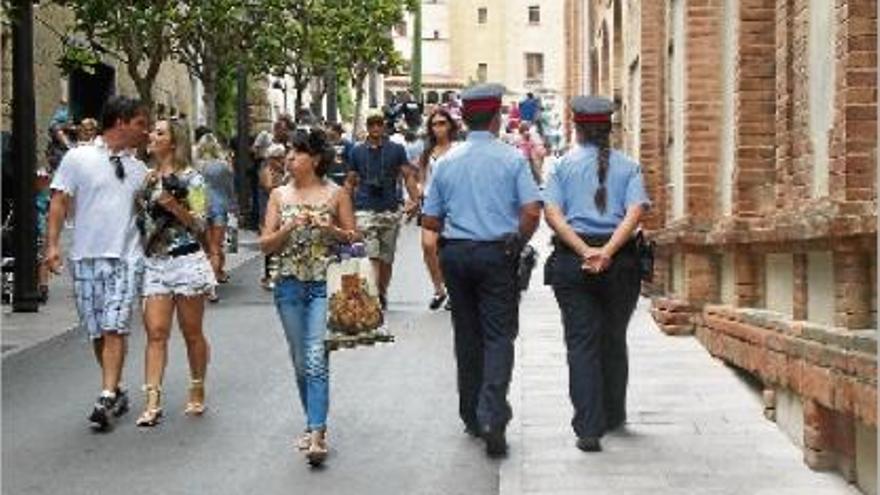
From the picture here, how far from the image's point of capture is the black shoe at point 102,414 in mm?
10344

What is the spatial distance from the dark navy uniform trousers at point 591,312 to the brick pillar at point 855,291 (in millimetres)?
1614

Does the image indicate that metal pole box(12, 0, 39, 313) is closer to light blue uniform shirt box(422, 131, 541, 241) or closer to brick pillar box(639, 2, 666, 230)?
brick pillar box(639, 2, 666, 230)

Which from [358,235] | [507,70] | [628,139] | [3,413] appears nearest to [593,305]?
[358,235]

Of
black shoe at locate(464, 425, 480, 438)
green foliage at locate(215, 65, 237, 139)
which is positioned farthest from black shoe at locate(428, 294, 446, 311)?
green foliage at locate(215, 65, 237, 139)

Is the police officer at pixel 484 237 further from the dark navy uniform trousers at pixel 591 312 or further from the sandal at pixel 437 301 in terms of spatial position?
the sandal at pixel 437 301

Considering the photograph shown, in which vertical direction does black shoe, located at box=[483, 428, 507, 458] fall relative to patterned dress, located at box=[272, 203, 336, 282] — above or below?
below

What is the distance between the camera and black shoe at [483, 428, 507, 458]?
9242 millimetres

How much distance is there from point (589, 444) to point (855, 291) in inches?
69.5

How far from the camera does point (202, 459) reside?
9.43 m

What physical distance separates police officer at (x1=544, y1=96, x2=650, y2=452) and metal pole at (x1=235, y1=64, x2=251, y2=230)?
2007cm

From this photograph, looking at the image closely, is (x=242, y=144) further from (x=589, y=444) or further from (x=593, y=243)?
(x=589, y=444)

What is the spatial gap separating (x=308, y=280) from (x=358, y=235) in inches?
15.2

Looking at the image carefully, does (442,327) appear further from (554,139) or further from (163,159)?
(554,139)

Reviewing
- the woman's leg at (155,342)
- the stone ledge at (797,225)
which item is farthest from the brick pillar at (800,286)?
the woman's leg at (155,342)
